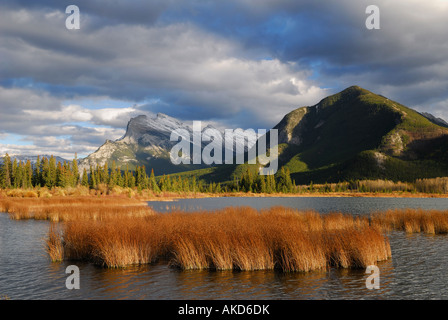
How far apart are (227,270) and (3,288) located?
9.93 m

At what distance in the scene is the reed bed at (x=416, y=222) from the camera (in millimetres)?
29484

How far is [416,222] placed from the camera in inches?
1206

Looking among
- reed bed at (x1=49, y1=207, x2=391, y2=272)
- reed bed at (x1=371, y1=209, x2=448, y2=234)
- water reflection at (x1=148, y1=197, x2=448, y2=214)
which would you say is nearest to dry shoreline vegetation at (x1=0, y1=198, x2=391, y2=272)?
reed bed at (x1=49, y1=207, x2=391, y2=272)

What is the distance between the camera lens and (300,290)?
→ 13555mm

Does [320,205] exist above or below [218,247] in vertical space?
below

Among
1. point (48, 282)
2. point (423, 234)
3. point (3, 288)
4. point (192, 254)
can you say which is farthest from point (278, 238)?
point (423, 234)

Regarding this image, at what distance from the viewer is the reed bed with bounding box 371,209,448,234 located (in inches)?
1161

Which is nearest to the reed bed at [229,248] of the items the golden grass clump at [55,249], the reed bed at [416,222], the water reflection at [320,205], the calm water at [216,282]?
the golden grass clump at [55,249]

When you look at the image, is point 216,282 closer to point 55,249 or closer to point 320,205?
point 55,249

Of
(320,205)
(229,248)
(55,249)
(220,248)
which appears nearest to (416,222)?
(229,248)

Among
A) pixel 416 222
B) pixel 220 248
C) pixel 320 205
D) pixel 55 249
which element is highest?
pixel 220 248

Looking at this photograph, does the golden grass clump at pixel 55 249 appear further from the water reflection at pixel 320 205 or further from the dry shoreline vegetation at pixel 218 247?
the water reflection at pixel 320 205
